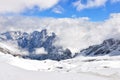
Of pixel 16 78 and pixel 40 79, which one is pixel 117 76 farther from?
pixel 16 78

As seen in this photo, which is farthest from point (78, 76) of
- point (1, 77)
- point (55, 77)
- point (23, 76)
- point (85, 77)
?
point (1, 77)

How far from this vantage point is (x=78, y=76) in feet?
113

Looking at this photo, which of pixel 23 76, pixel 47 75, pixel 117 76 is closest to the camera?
pixel 23 76

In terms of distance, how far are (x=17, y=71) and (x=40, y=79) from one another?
2924mm

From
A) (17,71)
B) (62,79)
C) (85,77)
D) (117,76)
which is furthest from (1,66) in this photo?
(117,76)

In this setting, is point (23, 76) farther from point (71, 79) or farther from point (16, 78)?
point (71, 79)

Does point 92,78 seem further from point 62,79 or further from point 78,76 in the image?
point 62,79

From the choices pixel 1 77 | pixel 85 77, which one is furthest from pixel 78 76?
pixel 1 77

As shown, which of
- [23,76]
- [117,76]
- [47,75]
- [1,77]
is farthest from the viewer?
[117,76]

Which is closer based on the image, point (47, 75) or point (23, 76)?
point (23, 76)

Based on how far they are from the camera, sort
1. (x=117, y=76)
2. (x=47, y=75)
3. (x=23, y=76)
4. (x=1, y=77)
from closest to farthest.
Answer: (x=1, y=77), (x=23, y=76), (x=47, y=75), (x=117, y=76)

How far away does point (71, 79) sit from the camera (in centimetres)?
3247

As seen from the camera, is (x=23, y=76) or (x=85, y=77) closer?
(x=23, y=76)

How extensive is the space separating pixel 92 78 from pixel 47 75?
5.14m
